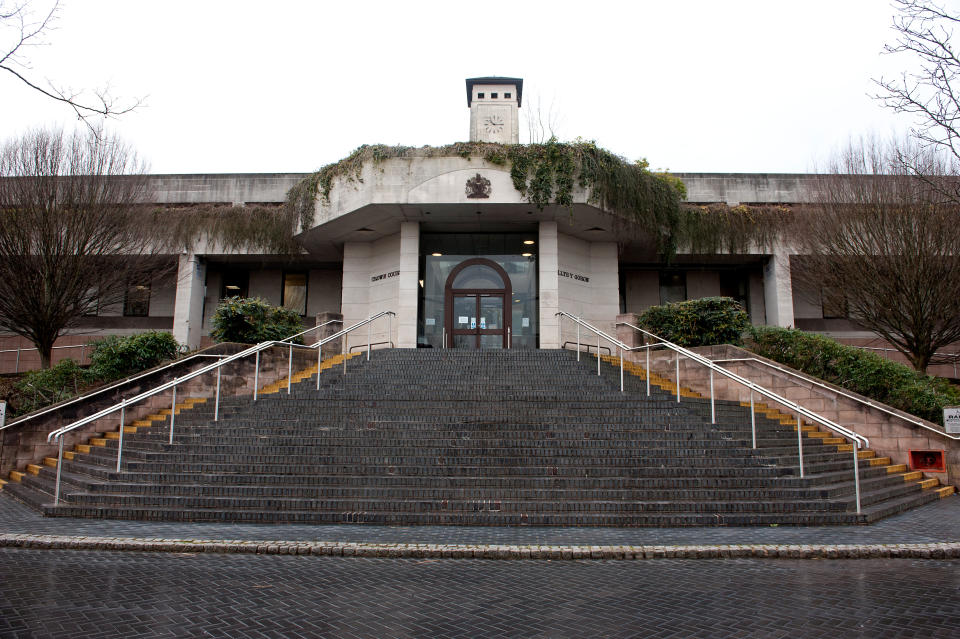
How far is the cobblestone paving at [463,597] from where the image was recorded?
403cm

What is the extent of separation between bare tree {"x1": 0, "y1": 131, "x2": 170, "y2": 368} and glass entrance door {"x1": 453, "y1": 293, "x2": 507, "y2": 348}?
9.10 metres

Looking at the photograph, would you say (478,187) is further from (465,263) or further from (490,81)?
(490,81)

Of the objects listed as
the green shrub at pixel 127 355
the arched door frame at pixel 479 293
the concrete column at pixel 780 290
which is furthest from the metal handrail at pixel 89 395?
the concrete column at pixel 780 290

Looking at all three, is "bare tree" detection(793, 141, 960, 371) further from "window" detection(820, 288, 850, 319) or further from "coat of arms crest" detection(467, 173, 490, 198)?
"coat of arms crest" detection(467, 173, 490, 198)

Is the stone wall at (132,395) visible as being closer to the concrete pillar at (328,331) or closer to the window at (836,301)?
the concrete pillar at (328,331)

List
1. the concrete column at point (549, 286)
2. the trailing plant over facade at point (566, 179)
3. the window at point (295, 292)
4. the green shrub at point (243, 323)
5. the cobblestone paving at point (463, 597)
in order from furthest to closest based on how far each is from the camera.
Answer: the window at point (295, 292) < the concrete column at point (549, 286) < the trailing plant over facade at point (566, 179) < the green shrub at point (243, 323) < the cobblestone paving at point (463, 597)

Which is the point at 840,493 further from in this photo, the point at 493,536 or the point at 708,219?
the point at 708,219

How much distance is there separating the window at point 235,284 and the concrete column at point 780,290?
62.4 feet

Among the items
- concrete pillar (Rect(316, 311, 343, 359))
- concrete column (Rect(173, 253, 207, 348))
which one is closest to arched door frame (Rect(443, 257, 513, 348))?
concrete pillar (Rect(316, 311, 343, 359))

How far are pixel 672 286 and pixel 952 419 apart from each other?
13.6 m

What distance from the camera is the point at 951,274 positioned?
13609 mm

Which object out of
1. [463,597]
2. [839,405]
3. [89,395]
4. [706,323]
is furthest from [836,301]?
[89,395]

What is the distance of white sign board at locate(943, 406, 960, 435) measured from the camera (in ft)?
31.9

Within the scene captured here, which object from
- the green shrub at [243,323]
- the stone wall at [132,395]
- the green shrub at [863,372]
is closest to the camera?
the stone wall at [132,395]
